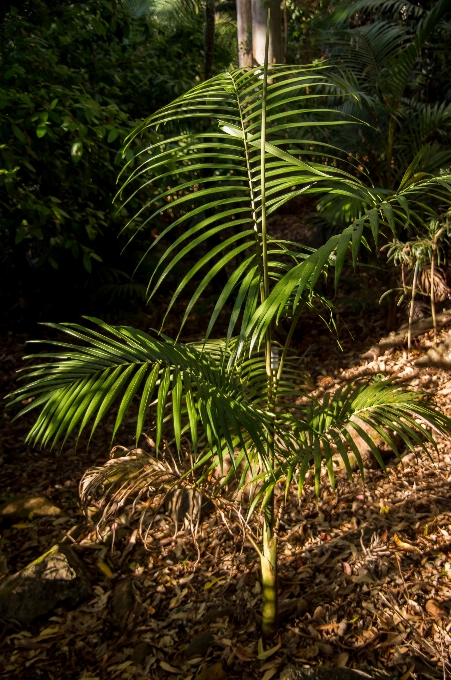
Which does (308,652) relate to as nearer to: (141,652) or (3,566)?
(141,652)

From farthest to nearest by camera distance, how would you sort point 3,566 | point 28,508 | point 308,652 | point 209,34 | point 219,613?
point 209,34 < point 28,508 < point 3,566 < point 219,613 < point 308,652

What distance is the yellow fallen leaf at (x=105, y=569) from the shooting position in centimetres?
293

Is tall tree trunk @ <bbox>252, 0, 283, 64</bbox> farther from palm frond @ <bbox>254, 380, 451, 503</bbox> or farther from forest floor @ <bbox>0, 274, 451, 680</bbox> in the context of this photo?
palm frond @ <bbox>254, 380, 451, 503</bbox>

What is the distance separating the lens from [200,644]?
2.36 meters

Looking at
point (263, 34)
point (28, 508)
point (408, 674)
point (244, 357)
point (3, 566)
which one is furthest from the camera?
point (263, 34)

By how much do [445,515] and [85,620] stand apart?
1723mm

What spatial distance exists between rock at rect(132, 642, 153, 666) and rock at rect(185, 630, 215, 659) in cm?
18

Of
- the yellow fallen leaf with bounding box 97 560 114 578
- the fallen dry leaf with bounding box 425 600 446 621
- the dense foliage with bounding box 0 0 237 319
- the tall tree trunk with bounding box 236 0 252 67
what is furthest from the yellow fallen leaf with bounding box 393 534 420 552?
the tall tree trunk with bounding box 236 0 252 67

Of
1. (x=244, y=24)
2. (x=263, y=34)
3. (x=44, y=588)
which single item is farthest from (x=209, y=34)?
(x=44, y=588)

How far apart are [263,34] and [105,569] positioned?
11.5 ft

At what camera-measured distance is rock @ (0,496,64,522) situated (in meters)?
3.44

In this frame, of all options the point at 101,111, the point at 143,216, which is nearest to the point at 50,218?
the point at 101,111

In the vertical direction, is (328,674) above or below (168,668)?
above

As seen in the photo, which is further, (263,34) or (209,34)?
(209,34)
